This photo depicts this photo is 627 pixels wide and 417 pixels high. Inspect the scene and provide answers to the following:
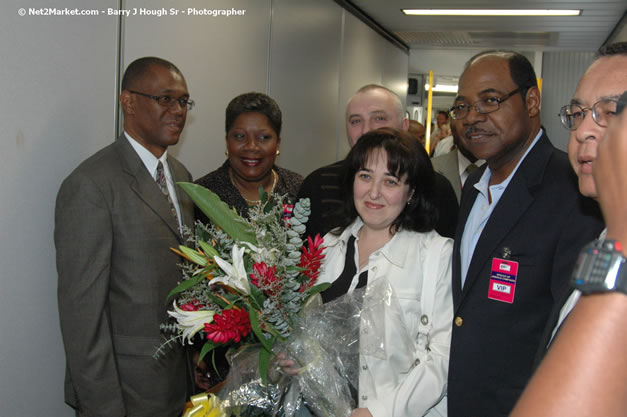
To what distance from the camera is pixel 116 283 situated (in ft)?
7.14

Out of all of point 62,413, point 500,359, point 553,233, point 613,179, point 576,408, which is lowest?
point 62,413

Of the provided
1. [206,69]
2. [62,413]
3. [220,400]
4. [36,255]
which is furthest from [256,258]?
[206,69]

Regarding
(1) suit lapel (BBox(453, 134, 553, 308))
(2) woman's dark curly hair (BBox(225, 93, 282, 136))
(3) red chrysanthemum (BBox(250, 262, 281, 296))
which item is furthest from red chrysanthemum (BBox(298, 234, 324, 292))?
(2) woman's dark curly hair (BBox(225, 93, 282, 136))

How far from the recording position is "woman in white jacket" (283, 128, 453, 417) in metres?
1.71

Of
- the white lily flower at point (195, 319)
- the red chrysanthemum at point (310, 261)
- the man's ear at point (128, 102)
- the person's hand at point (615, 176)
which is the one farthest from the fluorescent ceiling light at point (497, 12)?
the person's hand at point (615, 176)

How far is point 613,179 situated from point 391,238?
143cm

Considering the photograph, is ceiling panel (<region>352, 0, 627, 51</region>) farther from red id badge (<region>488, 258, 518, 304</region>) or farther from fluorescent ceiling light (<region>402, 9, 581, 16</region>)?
red id badge (<region>488, 258, 518, 304</region>)

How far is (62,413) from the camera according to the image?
2477mm

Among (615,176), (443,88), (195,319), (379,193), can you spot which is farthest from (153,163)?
(443,88)

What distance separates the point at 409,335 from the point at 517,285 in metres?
0.36

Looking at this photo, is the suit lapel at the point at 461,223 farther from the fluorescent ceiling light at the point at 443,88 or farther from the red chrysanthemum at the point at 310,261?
the fluorescent ceiling light at the point at 443,88

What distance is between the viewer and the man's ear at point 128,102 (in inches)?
95.6

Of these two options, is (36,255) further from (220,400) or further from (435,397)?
(435,397)

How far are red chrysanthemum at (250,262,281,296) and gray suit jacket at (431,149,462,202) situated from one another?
2.57 meters
